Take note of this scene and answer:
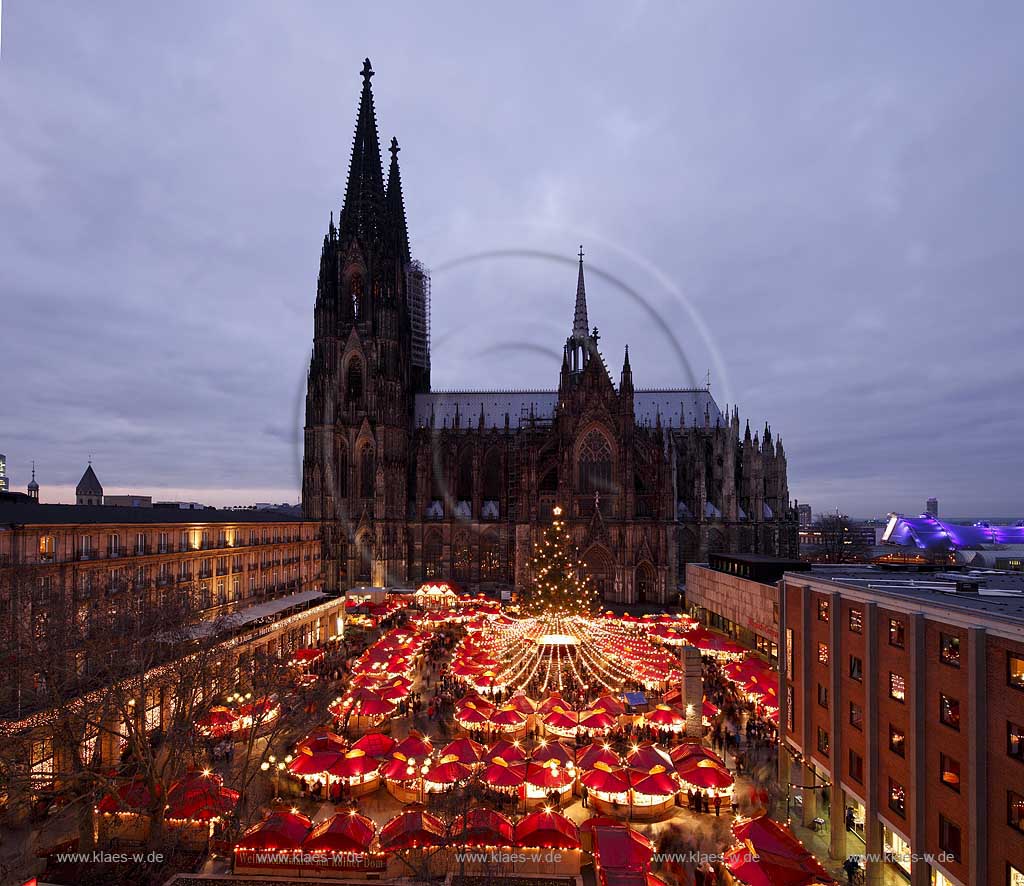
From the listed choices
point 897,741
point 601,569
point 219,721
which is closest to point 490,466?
point 601,569

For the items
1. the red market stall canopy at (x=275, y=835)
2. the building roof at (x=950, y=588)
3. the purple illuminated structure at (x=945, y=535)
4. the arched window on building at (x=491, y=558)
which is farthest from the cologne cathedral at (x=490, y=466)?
the purple illuminated structure at (x=945, y=535)

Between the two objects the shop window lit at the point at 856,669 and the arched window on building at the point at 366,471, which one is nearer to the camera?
the shop window lit at the point at 856,669

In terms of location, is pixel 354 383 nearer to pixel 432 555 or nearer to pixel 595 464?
pixel 432 555

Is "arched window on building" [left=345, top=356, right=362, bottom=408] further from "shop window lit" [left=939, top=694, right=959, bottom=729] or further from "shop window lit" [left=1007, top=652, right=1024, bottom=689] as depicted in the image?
"shop window lit" [left=1007, top=652, right=1024, bottom=689]

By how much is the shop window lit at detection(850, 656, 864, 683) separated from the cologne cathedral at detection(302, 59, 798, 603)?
4602 cm

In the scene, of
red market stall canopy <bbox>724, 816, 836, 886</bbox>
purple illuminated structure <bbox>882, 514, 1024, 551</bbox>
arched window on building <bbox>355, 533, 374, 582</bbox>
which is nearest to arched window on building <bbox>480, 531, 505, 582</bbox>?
arched window on building <bbox>355, 533, 374, 582</bbox>

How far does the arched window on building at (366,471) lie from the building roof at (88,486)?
8657 centimetres

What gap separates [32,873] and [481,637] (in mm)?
30268

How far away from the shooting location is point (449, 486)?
7819cm

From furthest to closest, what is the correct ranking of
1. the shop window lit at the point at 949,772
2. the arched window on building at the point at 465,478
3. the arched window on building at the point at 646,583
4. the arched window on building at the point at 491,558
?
the arched window on building at the point at 465,478 < the arched window on building at the point at 491,558 < the arched window on building at the point at 646,583 < the shop window lit at the point at 949,772

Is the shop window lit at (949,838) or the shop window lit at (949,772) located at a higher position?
the shop window lit at (949,772)

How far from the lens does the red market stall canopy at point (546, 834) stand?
63.6 feet

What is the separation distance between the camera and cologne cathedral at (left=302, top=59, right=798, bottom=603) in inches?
2756

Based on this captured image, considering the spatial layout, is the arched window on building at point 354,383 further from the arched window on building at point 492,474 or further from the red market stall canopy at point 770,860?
the red market stall canopy at point 770,860
